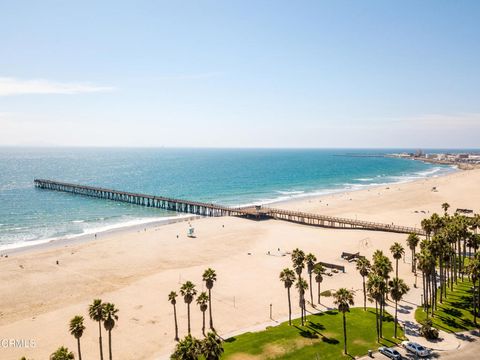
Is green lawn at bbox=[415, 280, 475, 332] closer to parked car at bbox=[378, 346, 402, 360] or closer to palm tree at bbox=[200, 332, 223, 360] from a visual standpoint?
parked car at bbox=[378, 346, 402, 360]

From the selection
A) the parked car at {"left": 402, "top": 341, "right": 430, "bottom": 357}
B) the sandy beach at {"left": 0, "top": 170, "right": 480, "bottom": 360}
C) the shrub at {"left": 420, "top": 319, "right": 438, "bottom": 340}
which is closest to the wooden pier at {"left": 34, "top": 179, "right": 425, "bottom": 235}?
the sandy beach at {"left": 0, "top": 170, "right": 480, "bottom": 360}

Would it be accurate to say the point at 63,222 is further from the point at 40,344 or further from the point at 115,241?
the point at 40,344

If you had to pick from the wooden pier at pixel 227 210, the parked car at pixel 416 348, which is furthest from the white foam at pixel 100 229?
the parked car at pixel 416 348

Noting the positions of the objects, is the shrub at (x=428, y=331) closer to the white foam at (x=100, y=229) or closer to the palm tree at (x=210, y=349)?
the palm tree at (x=210, y=349)

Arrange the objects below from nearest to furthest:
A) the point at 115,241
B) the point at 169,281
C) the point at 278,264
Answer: the point at 169,281, the point at 278,264, the point at 115,241

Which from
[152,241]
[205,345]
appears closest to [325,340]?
[205,345]

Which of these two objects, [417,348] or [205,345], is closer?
[205,345]

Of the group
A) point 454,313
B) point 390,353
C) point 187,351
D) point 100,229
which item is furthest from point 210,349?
point 100,229

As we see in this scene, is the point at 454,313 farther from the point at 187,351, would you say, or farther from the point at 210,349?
the point at 187,351
